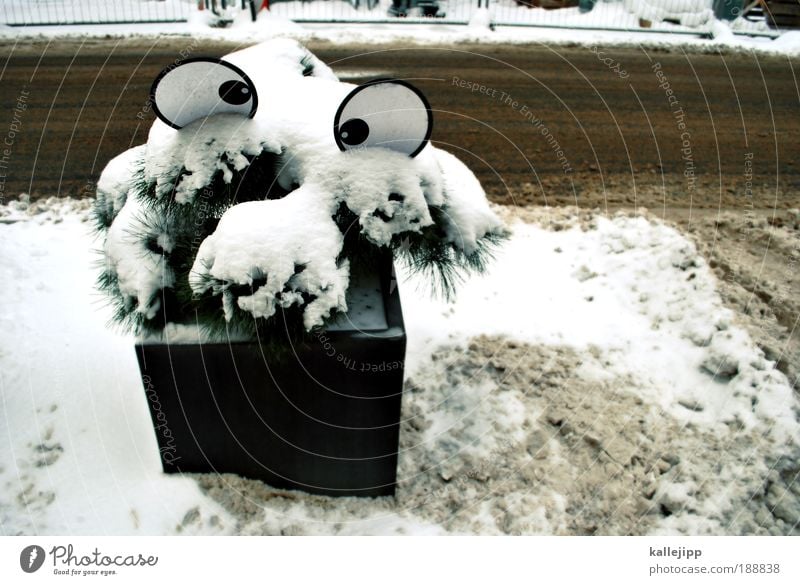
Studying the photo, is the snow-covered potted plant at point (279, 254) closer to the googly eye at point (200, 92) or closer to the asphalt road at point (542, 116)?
the googly eye at point (200, 92)

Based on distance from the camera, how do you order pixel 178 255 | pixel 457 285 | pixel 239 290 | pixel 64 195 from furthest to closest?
1. pixel 64 195
2. pixel 457 285
3. pixel 178 255
4. pixel 239 290

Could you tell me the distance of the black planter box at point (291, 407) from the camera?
6.62 feet

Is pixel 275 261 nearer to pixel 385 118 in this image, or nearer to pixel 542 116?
pixel 385 118

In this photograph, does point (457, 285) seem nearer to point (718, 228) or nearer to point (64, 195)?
point (718, 228)

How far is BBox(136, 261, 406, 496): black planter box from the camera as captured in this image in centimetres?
202

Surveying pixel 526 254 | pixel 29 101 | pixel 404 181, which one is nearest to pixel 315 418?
pixel 404 181

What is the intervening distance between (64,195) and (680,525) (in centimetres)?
424

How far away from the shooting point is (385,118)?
1854 mm

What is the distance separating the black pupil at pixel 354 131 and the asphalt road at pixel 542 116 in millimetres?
2829

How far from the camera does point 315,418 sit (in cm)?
219

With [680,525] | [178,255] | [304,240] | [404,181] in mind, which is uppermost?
[404,181]
